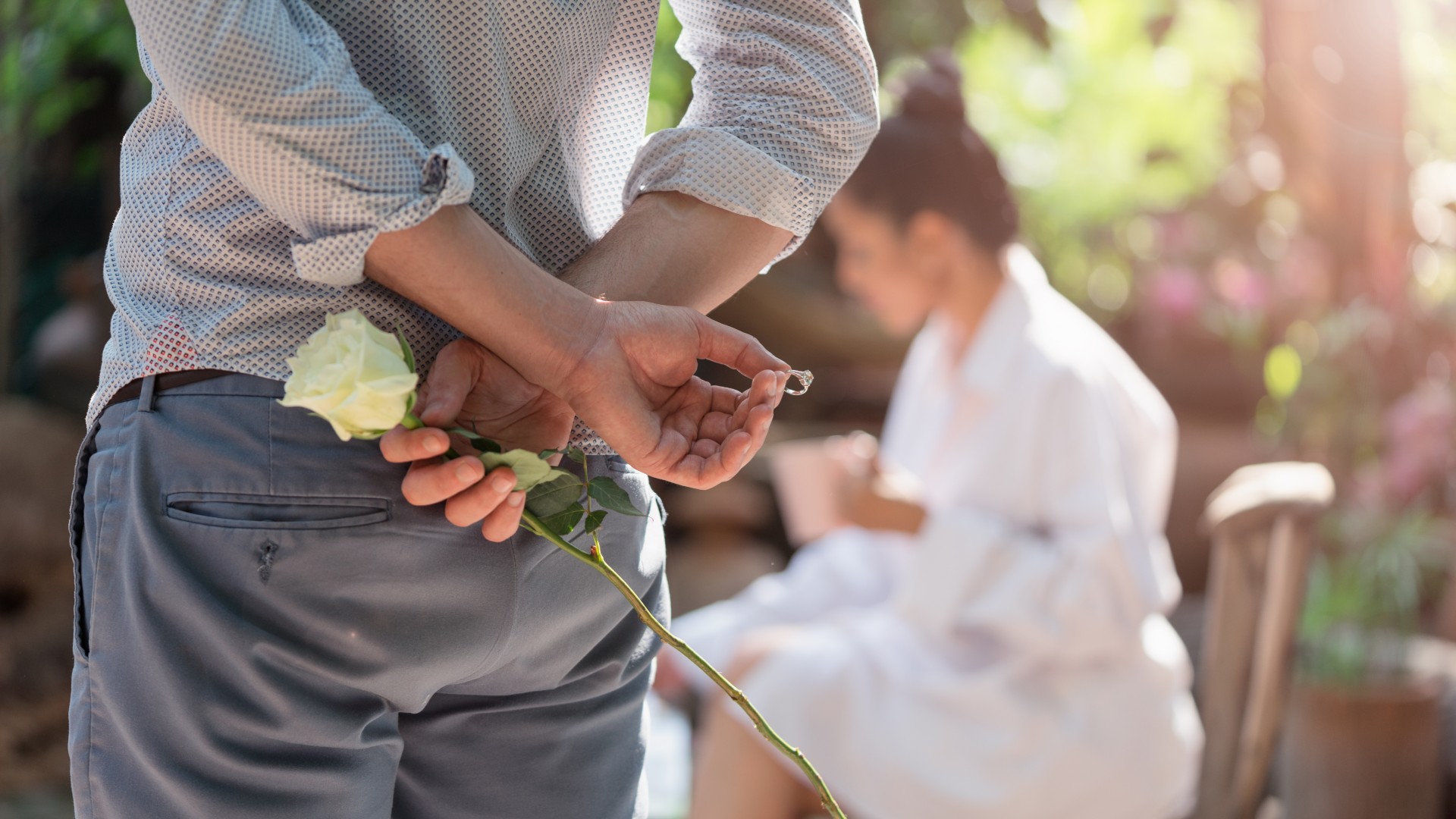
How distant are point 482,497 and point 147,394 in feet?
0.69

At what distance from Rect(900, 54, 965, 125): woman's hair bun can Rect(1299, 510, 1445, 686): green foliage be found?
45.5 inches

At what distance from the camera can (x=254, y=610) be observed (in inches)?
29.3

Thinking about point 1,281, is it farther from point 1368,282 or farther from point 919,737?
point 1368,282

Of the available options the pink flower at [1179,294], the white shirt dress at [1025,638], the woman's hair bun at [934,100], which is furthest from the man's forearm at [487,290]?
the pink flower at [1179,294]

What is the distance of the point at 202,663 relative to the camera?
74 cm

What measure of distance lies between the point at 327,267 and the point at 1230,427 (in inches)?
173

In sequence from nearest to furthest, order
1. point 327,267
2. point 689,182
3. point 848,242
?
point 327,267, point 689,182, point 848,242

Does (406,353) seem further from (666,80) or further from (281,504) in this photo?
(666,80)

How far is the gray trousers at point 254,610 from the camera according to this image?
29.0 inches

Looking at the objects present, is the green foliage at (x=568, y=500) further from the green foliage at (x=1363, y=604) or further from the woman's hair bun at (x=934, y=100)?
the green foliage at (x=1363, y=604)

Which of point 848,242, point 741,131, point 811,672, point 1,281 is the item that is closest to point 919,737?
point 811,672

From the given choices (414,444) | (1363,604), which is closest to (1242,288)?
(1363,604)

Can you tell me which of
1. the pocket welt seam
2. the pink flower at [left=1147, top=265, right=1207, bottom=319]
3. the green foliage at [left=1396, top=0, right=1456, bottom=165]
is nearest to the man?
the pocket welt seam

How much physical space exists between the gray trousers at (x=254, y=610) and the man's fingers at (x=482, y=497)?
45 millimetres
